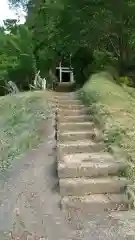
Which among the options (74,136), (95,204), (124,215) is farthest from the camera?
(74,136)

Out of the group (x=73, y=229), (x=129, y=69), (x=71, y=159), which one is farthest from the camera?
(x=129, y=69)

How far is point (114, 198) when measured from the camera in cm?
505

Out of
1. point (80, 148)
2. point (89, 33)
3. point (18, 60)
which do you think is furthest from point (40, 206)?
point (18, 60)

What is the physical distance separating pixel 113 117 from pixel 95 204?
10.9ft

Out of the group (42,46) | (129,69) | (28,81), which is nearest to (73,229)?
(129,69)

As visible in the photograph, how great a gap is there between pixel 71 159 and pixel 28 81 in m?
17.7

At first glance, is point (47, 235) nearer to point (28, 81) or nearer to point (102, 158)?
point (102, 158)

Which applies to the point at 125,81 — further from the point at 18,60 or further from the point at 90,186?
the point at 90,186

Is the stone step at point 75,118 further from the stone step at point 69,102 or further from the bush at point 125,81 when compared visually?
the bush at point 125,81

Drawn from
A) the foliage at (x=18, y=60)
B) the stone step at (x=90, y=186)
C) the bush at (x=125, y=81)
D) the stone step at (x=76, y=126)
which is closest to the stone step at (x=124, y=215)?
the stone step at (x=90, y=186)

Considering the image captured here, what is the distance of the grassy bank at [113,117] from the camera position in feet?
21.2

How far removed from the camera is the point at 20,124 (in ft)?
30.4

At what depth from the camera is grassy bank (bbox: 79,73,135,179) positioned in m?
6.45

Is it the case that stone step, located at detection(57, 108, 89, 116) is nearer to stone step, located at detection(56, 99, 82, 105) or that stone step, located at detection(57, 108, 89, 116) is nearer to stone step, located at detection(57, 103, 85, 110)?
stone step, located at detection(57, 103, 85, 110)
